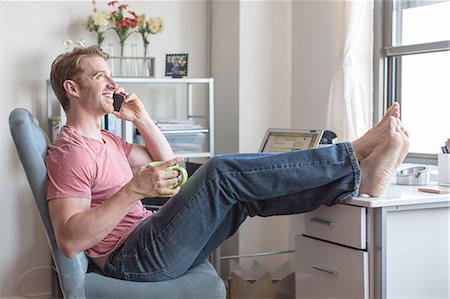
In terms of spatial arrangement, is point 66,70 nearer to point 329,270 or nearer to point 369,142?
point 369,142

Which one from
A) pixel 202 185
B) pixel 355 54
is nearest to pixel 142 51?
pixel 355 54

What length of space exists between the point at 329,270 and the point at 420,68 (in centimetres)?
109

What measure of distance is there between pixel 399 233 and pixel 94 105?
3.25 ft

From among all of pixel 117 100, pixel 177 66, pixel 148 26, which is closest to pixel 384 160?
pixel 117 100

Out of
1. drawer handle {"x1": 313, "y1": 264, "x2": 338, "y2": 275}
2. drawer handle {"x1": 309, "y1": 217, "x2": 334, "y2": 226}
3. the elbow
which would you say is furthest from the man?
drawer handle {"x1": 313, "y1": 264, "x2": 338, "y2": 275}

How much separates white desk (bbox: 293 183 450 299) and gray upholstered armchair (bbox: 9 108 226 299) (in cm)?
48

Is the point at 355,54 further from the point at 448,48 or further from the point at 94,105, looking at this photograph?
the point at 94,105

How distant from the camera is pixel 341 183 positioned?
6.17 feet

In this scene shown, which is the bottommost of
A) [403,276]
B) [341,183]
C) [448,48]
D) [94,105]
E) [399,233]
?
[403,276]

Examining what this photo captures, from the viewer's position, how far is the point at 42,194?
5.65 feet

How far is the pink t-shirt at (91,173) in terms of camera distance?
1.71 m

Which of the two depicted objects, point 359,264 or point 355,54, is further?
point 355,54

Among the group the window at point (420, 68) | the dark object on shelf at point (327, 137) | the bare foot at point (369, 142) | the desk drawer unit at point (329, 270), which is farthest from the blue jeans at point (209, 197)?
the window at point (420, 68)

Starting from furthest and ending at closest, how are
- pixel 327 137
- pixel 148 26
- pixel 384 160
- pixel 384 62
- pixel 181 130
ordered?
pixel 148 26 < pixel 181 130 < pixel 384 62 < pixel 327 137 < pixel 384 160
